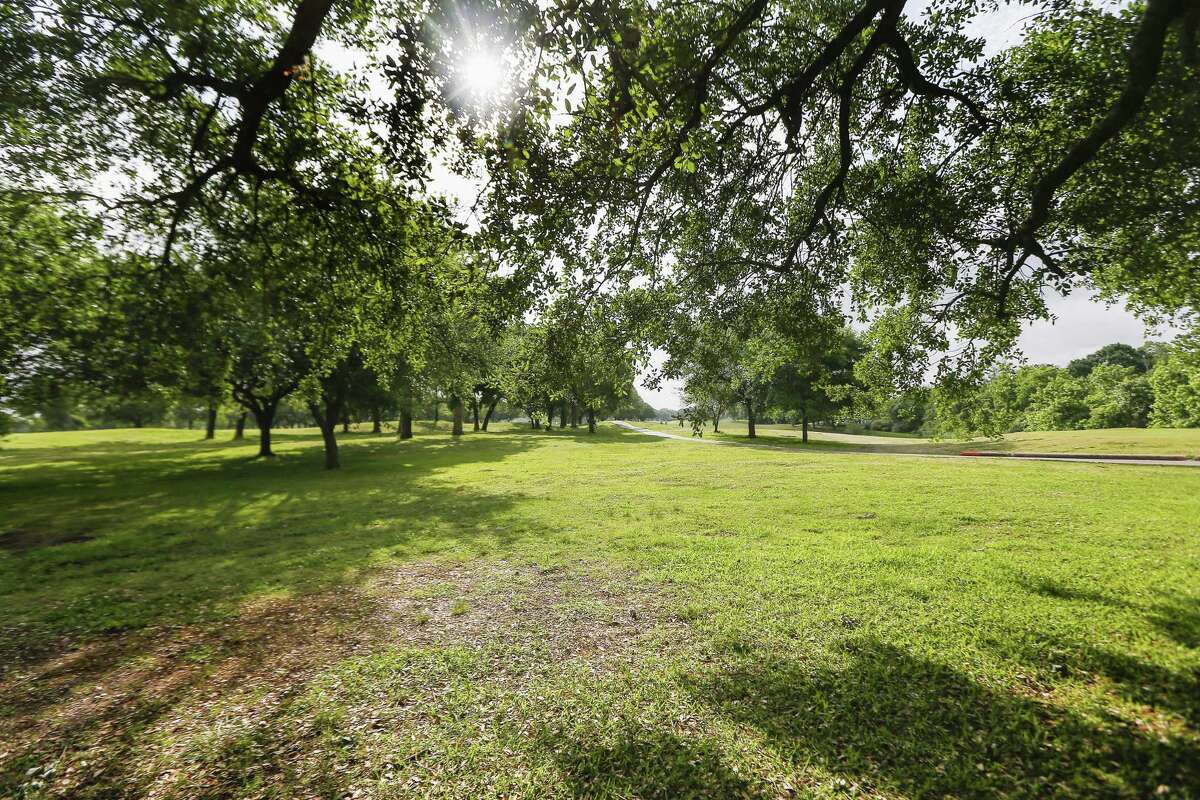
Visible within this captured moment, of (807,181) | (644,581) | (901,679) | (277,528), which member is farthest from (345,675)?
(807,181)

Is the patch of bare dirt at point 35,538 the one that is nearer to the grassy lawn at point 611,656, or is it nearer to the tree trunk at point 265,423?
the grassy lawn at point 611,656

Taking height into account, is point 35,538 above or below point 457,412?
below

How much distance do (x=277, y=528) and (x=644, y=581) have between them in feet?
36.1

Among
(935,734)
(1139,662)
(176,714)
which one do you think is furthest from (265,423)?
(1139,662)

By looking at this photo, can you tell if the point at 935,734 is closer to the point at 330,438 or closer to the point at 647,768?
the point at 647,768

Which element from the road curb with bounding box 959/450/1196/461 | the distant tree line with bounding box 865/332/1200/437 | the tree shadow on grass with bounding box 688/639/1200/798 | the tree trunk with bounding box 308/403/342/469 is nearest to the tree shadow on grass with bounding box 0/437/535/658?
the tree trunk with bounding box 308/403/342/469

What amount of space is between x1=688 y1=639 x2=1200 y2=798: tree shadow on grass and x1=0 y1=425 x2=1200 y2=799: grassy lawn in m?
0.02

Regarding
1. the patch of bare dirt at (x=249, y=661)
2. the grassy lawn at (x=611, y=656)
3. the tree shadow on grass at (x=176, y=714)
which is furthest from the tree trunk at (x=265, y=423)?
the tree shadow on grass at (x=176, y=714)

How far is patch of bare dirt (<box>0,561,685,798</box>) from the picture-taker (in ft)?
12.1

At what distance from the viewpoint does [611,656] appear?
5.36m

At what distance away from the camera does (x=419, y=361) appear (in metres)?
15.5

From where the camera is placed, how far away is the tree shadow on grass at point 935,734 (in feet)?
11.5

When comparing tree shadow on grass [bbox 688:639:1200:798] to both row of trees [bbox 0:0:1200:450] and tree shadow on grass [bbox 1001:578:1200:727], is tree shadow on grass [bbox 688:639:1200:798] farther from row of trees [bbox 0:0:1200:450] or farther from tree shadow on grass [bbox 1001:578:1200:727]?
row of trees [bbox 0:0:1200:450]

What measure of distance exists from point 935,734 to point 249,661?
7700 millimetres
